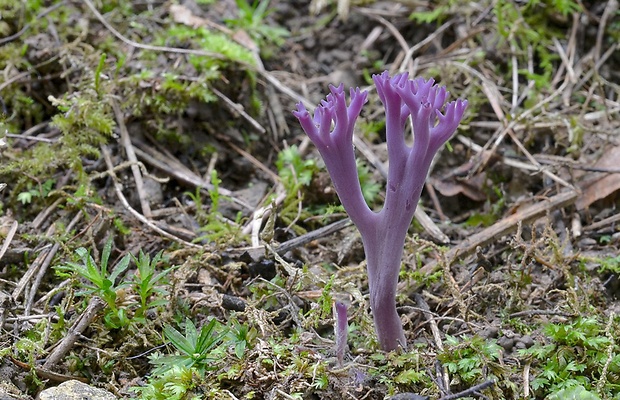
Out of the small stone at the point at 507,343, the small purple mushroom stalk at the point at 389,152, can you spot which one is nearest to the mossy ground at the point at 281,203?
the small stone at the point at 507,343

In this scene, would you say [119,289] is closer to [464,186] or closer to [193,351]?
[193,351]

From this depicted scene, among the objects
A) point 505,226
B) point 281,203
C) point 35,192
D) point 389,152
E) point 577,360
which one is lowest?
point 577,360

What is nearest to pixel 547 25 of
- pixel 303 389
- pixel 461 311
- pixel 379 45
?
pixel 379 45

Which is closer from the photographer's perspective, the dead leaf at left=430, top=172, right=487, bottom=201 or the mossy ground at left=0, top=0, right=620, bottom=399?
the mossy ground at left=0, top=0, right=620, bottom=399

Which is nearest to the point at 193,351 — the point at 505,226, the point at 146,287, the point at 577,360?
the point at 146,287

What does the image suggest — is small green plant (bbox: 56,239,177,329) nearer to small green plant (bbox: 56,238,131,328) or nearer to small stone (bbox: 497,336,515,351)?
small green plant (bbox: 56,238,131,328)

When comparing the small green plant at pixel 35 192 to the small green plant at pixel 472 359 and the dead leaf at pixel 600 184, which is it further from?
the dead leaf at pixel 600 184

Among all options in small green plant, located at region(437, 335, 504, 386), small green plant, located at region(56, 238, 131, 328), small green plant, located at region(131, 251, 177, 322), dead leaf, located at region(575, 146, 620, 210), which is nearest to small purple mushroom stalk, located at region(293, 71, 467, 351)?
small green plant, located at region(437, 335, 504, 386)
